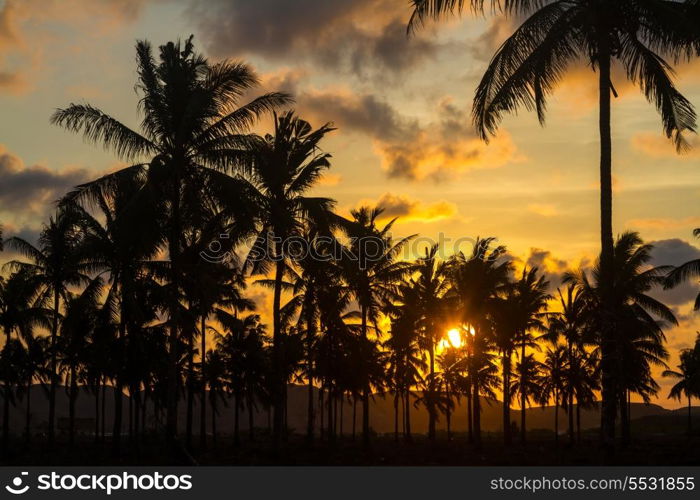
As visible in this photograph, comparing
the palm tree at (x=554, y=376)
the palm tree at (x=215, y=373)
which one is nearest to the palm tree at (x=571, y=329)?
the palm tree at (x=554, y=376)

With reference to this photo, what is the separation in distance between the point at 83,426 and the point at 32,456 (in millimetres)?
80091

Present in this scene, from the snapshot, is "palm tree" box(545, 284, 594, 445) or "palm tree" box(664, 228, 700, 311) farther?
"palm tree" box(545, 284, 594, 445)

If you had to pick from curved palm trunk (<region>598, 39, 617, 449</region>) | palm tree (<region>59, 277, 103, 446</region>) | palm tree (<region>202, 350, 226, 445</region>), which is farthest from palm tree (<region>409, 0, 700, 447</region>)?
palm tree (<region>202, 350, 226, 445</region>)

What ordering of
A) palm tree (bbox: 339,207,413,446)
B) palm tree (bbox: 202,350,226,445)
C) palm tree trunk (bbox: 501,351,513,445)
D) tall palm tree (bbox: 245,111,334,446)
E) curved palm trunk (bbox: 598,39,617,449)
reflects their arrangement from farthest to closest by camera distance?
1. palm tree (bbox: 202,350,226,445)
2. palm tree trunk (bbox: 501,351,513,445)
3. palm tree (bbox: 339,207,413,446)
4. tall palm tree (bbox: 245,111,334,446)
5. curved palm trunk (bbox: 598,39,617,449)

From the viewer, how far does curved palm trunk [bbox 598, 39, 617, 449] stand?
723 inches

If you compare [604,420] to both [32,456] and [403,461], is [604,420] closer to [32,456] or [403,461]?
[403,461]

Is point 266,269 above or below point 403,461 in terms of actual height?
above

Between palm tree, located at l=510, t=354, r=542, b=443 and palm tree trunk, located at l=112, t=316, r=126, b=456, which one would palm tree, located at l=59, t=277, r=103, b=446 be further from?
palm tree, located at l=510, t=354, r=542, b=443

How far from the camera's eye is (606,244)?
18.9 meters

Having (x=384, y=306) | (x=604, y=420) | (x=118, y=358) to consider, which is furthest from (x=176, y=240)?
(x=384, y=306)

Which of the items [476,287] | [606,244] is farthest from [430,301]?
[606,244]

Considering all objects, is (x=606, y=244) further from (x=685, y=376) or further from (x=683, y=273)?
(x=685, y=376)

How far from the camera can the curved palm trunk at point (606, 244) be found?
723 inches

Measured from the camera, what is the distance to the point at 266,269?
119ft
